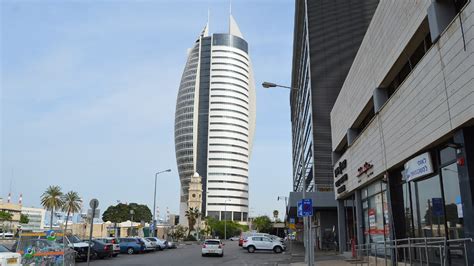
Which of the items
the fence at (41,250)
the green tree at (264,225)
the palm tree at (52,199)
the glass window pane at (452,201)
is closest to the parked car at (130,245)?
the fence at (41,250)

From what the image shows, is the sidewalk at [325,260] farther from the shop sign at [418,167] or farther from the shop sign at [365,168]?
the shop sign at [418,167]

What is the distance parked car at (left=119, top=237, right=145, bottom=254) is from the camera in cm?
3659

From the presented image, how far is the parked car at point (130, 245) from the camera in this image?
36594mm

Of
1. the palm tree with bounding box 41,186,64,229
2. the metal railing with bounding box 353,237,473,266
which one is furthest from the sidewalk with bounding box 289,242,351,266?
the palm tree with bounding box 41,186,64,229

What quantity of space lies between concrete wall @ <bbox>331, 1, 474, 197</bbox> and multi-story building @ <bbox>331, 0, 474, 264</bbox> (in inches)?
1.1

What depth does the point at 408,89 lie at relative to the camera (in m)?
15.1

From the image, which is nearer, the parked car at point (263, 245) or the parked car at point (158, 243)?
the parked car at point (263, 245)

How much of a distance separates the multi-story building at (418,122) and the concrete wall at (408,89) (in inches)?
1.1

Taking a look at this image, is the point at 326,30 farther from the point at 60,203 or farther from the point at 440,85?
the point at 60,203

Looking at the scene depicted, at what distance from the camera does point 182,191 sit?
7736 inches

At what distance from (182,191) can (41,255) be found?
184100mm

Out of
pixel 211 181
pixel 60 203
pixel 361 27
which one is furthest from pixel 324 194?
pixel 211 181

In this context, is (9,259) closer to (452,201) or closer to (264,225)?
(452,201)

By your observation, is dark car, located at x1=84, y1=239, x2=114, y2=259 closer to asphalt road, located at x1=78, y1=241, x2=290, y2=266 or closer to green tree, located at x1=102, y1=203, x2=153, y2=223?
asphalt road, located at x1=78, y1=241, x2=290, y2=266
